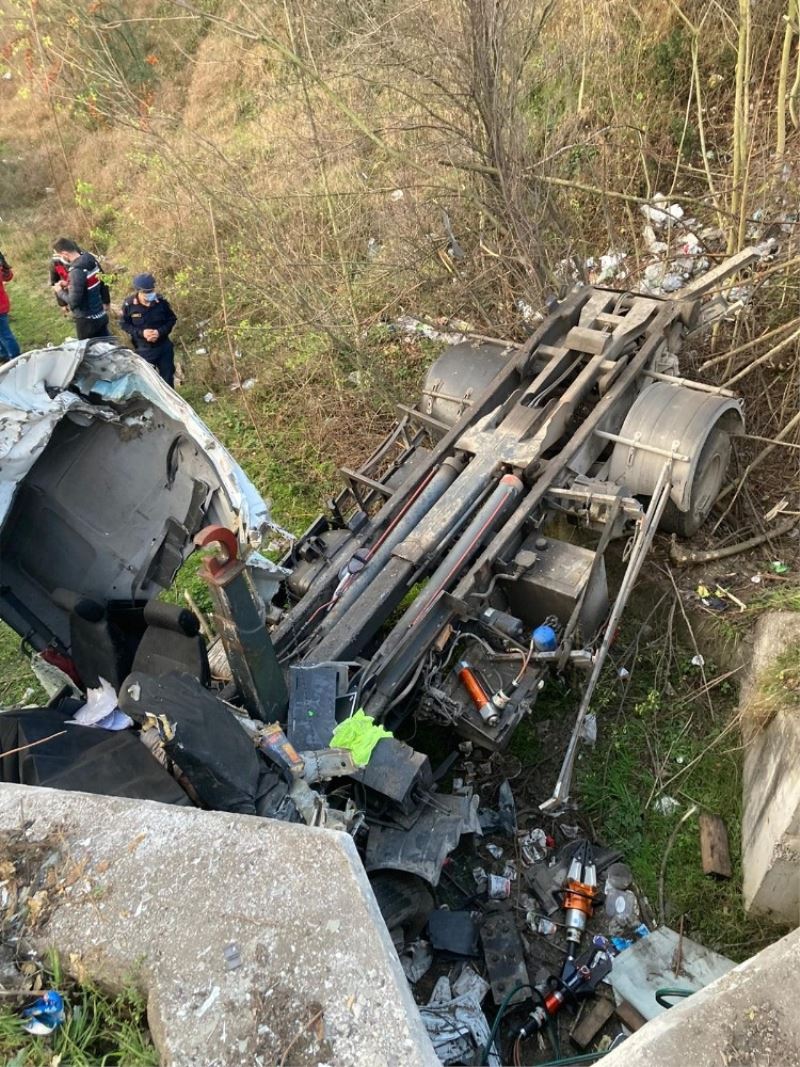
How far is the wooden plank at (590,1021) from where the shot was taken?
11.5 feet

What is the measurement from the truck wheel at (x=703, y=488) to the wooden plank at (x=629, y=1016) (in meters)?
2.83

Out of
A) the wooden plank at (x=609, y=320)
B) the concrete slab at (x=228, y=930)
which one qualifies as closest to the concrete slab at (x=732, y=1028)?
the concrete slab at (x=228, y=930)

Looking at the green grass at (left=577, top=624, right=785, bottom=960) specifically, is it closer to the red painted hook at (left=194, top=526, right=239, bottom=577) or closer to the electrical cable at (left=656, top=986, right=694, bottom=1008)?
the electrical cable at (left=656, top=986, right=694, bottom=1008)

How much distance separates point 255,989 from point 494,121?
6295mm

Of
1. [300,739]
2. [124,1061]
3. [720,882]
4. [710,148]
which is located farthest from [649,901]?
[710,148]

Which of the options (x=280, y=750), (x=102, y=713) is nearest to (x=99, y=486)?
(x=102, y=713)

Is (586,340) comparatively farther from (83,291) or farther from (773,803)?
(83,291)

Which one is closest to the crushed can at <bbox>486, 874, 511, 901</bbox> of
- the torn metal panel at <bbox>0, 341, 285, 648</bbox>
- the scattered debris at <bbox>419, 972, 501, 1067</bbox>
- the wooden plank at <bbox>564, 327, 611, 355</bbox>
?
the scattered debris at <bbox>419, 972, 501, 1067</bbox>

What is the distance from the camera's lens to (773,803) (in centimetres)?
372

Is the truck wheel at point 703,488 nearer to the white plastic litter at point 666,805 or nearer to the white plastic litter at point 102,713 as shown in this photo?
the white plastic litter at point 666,805

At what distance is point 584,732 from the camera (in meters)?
4.69

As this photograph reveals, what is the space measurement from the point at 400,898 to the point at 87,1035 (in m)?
1.85

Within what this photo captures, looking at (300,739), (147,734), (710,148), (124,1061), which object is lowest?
(300,739)

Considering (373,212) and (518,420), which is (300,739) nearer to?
(518,420)
